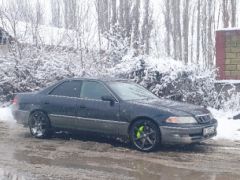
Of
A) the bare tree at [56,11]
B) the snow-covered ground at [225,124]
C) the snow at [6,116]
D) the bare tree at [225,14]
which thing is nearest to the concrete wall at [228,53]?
the snow-covered ground at [225,124]

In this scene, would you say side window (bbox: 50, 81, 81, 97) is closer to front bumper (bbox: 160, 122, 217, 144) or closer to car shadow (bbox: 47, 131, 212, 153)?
car shadow (bbox: 47, 131, 212, 153)

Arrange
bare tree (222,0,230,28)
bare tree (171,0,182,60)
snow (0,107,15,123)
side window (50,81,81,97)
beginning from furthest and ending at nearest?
1. bare tree (171,0,182,60)
2. bare tree (222,0,230,28)
3. snow (0,107,15,123)
4. side window (50,81,81,97)

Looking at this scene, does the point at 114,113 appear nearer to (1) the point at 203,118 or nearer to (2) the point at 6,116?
(1) the point at 203,118

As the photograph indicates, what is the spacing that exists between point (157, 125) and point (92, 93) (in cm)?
171

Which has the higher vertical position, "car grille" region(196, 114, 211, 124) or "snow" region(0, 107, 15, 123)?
"car grille" region(196, 114, 211, 124)

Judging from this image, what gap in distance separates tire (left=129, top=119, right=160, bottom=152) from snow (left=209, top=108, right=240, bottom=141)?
2.20 meters

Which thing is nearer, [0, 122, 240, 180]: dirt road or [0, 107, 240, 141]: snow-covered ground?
[0, 122, 240, 180]: dirt road

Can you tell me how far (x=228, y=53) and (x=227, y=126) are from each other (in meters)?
4.62

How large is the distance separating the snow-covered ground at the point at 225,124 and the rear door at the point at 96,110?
2.69 meters

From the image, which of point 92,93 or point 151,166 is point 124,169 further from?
point 92,93

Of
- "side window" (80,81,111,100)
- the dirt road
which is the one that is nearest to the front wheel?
the dirt road

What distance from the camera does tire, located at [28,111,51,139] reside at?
29.0ft

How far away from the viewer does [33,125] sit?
8992 millimetres

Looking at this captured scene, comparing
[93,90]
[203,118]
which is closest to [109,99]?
[93,90]
